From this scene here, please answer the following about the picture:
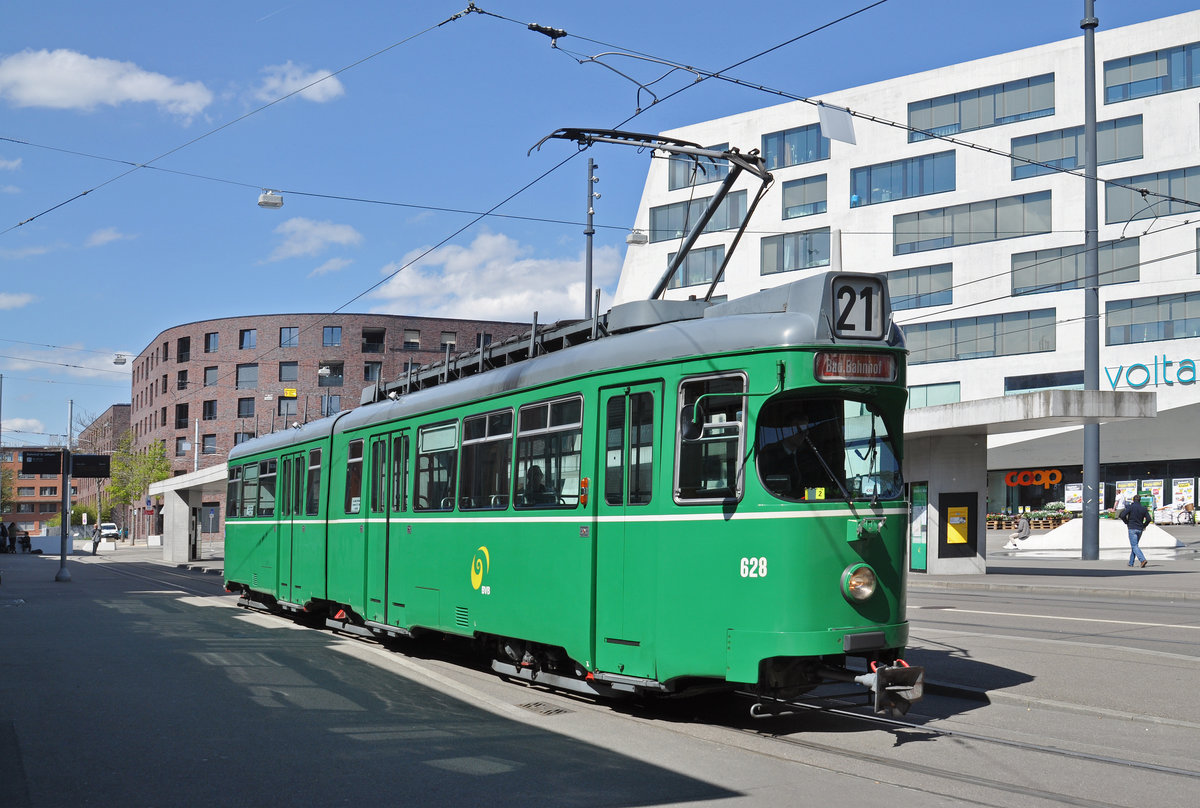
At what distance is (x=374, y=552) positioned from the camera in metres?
14.9

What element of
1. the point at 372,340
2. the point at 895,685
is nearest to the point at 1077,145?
the point at 895,685

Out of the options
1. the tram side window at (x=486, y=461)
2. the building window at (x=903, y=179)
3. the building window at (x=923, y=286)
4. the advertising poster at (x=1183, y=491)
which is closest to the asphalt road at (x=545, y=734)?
the tram side window at (x=486, y=461)

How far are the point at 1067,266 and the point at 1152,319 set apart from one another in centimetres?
393

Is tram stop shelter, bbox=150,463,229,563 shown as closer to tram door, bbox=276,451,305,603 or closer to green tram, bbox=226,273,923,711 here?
tram door, bbox=276,451,305,603

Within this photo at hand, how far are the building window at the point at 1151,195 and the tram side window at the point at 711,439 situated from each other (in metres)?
42.4

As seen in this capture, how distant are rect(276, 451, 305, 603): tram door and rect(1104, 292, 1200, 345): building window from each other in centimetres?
3976

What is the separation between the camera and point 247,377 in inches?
3396

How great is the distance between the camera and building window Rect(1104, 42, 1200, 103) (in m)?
46.2

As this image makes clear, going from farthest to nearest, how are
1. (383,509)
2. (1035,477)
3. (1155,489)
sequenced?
(1035,477) → (1155,489) → (383,509)

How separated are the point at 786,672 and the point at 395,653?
22.6 ft

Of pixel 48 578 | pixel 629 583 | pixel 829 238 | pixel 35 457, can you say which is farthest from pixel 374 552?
pixel 829 238

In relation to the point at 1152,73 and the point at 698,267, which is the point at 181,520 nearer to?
the point at 698,267

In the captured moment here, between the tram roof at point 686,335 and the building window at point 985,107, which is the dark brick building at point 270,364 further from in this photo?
the tram roof at point 686,335

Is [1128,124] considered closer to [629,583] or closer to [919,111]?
[919,111]
